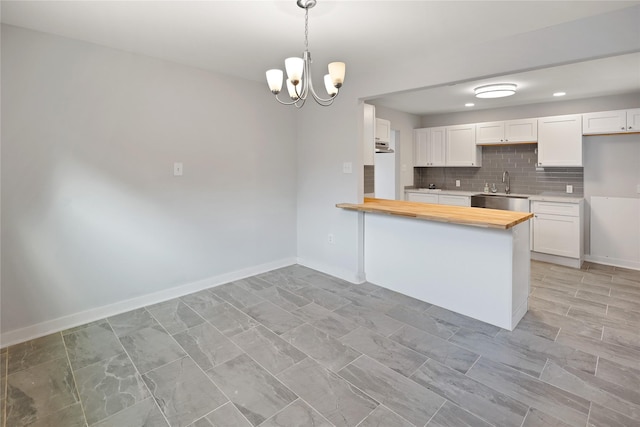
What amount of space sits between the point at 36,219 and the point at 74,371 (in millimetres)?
1220

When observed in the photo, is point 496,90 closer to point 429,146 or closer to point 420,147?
point 429,146

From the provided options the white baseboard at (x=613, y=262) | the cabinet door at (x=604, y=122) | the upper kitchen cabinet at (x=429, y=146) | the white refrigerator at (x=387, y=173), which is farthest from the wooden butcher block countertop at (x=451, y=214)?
the upper kitchen cabinet at (x=429, y=146)

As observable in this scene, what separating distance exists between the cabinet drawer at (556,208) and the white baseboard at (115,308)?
12.6 ft

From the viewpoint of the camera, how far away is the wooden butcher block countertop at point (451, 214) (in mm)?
2655

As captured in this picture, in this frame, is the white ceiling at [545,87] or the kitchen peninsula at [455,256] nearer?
the kitchen peninsula at [455,256]

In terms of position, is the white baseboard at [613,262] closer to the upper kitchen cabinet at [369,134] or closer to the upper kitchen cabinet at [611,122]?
the upper kitchen cabinet at [611,122]

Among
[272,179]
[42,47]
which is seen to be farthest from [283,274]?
[42,47]

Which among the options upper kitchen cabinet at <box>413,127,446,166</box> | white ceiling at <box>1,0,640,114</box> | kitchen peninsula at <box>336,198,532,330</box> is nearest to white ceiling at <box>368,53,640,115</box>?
white ceiling at <box>1,0,640,114</box>

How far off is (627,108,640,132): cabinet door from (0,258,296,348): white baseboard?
4875 mm

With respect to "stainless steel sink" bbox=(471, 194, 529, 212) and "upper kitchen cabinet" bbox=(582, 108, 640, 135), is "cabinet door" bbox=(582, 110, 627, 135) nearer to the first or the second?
"upper kitchen cabinet" bbox=(582, 108, 640, 135)

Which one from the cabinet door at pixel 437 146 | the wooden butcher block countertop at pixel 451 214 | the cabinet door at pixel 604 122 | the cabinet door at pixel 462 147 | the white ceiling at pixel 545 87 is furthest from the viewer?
the cabinet door at pixel 437 146

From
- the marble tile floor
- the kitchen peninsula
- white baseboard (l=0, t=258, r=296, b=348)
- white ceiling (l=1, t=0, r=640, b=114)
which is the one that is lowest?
the marble tile floor

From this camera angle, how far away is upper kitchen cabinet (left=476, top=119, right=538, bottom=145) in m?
4.91

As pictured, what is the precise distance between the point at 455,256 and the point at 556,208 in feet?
8.41
